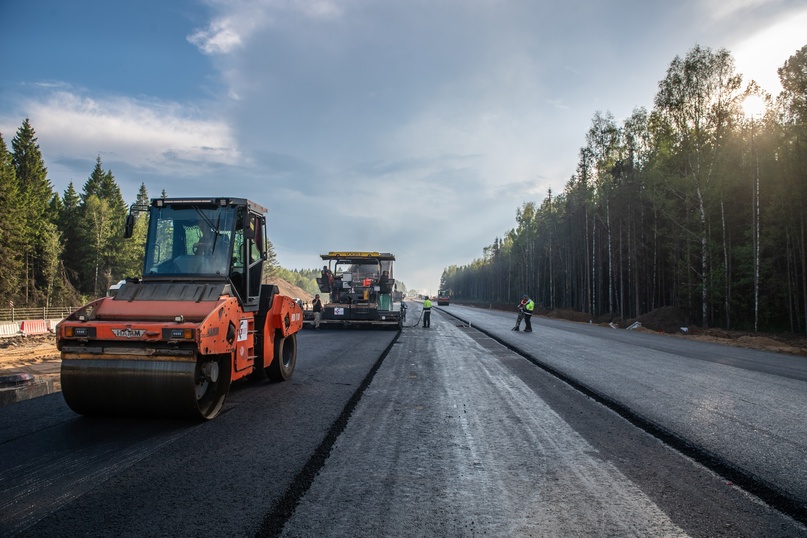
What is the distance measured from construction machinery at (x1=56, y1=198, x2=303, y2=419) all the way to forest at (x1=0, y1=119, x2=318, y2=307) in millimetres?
24115

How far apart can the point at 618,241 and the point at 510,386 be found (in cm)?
3217

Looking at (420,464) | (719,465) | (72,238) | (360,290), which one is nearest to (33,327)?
(360,290)

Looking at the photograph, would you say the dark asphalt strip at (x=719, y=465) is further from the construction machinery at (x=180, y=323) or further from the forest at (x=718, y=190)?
the forest at (x=718, y=190)

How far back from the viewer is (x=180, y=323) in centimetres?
465

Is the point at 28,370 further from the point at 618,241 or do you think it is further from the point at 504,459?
the point at 618,241

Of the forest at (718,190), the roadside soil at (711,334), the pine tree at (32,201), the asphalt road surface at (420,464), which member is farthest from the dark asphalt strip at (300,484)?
the pine tree at (32,201)

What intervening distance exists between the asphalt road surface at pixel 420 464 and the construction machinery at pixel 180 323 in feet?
1.40

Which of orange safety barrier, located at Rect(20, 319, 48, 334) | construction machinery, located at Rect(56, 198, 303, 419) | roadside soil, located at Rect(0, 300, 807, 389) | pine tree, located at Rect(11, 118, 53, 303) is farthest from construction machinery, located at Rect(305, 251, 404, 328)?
pine tree, located at Rect(11, 118, 53, 303)

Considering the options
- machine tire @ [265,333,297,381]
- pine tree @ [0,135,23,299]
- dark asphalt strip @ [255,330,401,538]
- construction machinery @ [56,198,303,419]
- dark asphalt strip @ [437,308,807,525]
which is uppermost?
pine tree @ [0,135,23,299]

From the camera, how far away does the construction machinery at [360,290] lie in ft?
61.5

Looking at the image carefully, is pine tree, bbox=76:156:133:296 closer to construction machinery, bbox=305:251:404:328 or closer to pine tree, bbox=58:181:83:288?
pine tree, bbox=58:181:83:288

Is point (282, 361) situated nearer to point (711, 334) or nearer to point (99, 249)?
point (711, 334)

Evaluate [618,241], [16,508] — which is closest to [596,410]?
[16,508]

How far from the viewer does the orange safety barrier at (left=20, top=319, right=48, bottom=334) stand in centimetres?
2064
